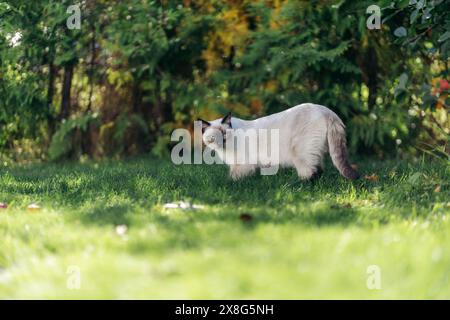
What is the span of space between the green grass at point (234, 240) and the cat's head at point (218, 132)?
0.38 metres

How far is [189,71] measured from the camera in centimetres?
804

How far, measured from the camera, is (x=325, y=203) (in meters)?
4.22

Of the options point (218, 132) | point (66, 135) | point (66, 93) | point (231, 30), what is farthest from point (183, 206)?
point (66, 93)

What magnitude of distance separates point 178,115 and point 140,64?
83cm

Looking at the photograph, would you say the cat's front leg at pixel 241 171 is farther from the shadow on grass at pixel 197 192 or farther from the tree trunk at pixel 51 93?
the tree trunk at pixel 51 93

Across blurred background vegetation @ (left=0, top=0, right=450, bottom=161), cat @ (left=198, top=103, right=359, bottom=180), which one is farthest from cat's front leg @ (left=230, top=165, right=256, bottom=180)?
blurred background vegetation @ (left=0, top=0, right=450, bottom=161)

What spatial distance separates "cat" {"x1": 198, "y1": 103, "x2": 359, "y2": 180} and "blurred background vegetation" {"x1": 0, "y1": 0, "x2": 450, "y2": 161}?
174 centimetres

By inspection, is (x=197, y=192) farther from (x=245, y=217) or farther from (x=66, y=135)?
(x=66, y=135)

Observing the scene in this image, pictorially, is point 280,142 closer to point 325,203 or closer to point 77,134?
point 325,203

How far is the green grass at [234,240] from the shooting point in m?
2.64

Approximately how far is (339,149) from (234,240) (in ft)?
6.98

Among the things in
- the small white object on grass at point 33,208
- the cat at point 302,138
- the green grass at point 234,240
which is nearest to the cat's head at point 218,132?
the cat at point 302,138

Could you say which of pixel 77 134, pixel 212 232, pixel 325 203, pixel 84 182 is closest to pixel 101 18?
pixel 77 134

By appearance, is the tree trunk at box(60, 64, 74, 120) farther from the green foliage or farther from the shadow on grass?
the shadow on grass
